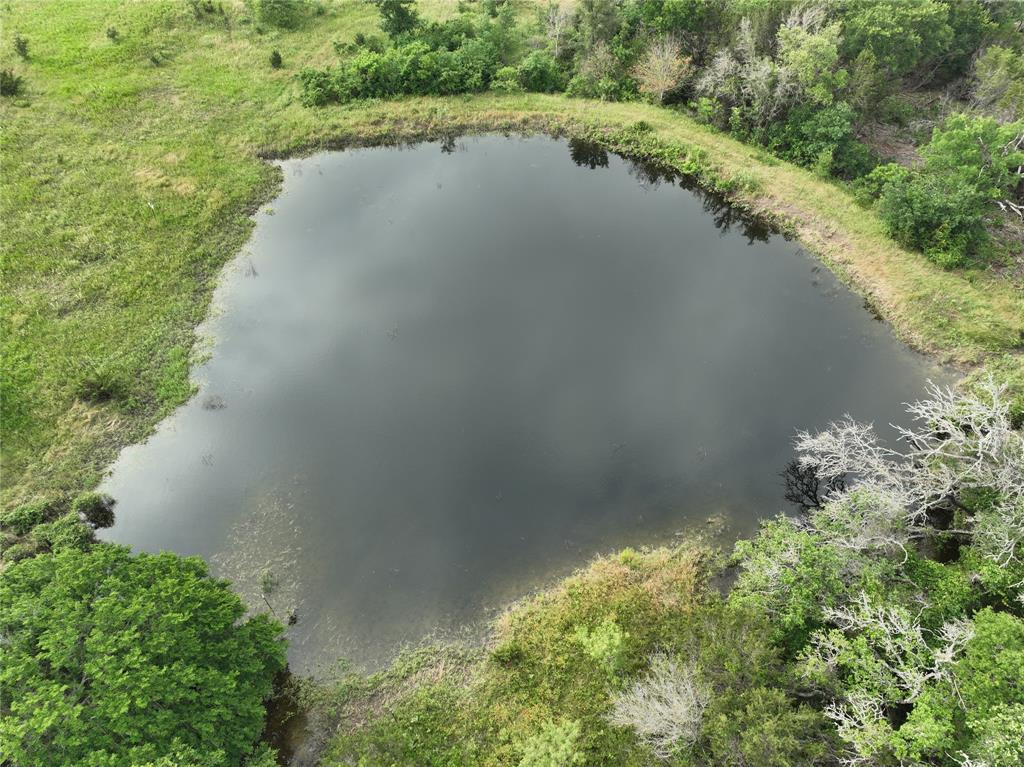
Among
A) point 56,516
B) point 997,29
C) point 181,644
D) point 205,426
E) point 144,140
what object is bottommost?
point 56,516

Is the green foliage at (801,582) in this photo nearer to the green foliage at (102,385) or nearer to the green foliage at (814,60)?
the green foliage at (102,385)

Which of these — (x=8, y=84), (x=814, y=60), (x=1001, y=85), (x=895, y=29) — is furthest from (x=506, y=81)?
(x=8, y=84)

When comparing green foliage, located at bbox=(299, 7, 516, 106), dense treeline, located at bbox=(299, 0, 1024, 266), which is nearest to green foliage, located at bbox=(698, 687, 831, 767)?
dense treeline, located at bbox=(299, 0, 1024, 266)

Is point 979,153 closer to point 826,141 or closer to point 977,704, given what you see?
point 826,141

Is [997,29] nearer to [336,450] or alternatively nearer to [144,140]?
[336,450]

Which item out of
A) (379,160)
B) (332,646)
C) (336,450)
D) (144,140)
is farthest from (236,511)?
(144,140)

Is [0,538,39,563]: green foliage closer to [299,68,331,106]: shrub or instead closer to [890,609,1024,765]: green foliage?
[890,609,1024,765]: green foliage

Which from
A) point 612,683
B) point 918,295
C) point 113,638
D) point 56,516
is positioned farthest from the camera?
point 918,295
